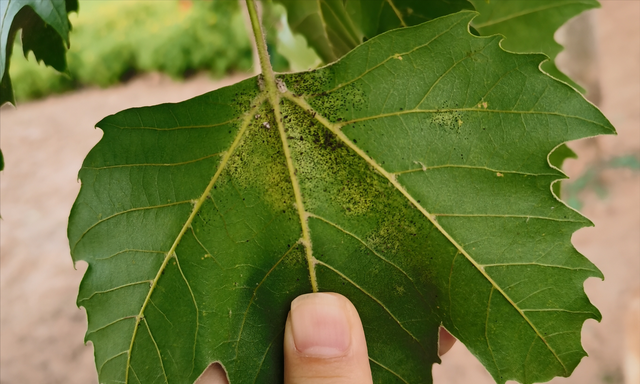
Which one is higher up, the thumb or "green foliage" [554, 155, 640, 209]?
"green foliage" [554, 155, 640, 209]

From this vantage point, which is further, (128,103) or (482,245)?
(128,103)

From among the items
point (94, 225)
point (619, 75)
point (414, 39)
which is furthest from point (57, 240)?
point (619, 75)

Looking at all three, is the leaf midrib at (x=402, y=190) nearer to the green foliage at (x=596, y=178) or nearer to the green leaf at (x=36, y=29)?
the green leaf at (x=36, y=29)

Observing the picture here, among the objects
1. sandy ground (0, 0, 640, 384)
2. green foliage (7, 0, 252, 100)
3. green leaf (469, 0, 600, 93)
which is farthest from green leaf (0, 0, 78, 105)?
green foliage (7, 0, 252, 100)

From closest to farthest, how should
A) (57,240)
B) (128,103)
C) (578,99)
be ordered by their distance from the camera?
(578,99)
(57,240)
(128,103)

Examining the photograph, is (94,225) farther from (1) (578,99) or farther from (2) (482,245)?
(1) (578,99)

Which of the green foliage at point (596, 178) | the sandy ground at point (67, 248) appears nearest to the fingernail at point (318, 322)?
the sandy ground at point (67, 248)

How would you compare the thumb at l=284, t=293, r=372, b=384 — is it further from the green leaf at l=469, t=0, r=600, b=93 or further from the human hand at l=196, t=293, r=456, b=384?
the green leaf at l=469, t=0, r=600, b=93
